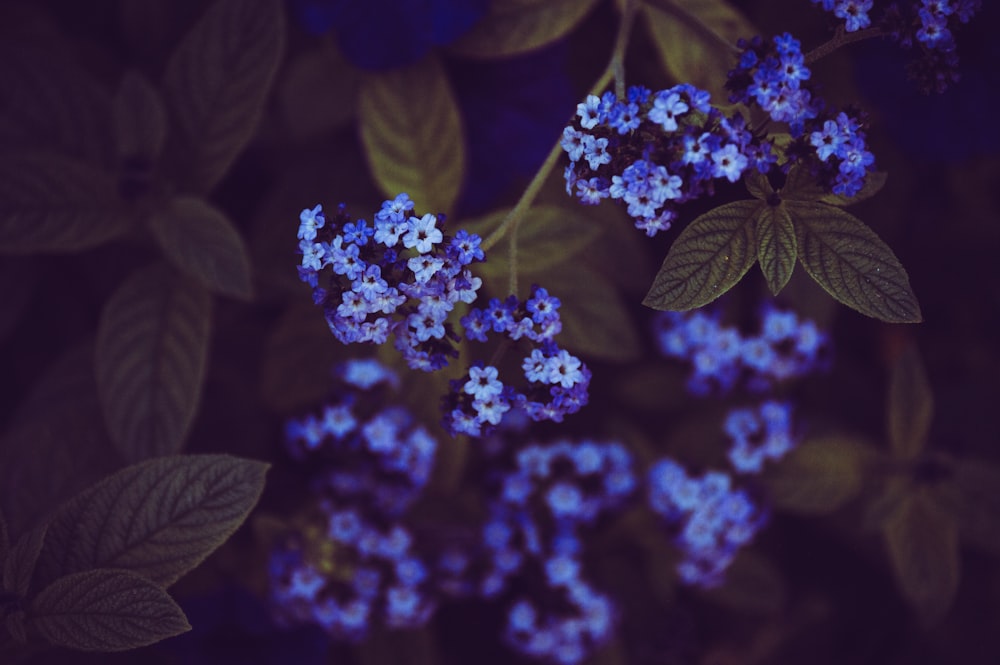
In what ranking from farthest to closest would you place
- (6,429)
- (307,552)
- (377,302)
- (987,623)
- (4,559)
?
(987,623)
(6,429)
(307,552)
(4,559)
(377,302)

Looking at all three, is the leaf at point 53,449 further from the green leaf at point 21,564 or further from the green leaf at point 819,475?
the green leaf at point 819,475

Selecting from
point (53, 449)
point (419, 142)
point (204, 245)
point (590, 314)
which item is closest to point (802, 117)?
point (590, 314)

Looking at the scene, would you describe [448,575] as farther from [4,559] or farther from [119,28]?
[119,28]

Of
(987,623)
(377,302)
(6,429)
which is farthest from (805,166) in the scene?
(6,429)

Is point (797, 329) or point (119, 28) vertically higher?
point (119, 28)

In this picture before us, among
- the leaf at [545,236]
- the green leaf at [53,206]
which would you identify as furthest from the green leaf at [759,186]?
the green leaf at [53,206]

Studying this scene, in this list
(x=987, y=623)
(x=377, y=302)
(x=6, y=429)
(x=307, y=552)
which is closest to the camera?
(x=377, y=302)
